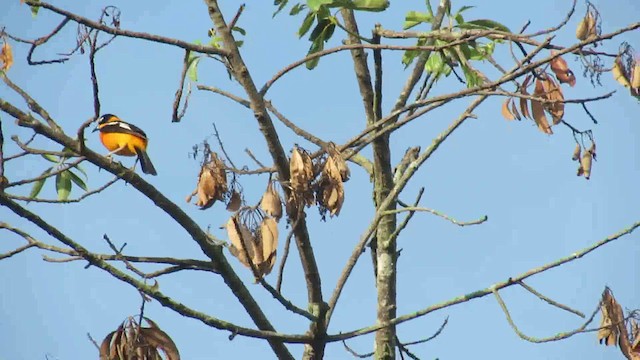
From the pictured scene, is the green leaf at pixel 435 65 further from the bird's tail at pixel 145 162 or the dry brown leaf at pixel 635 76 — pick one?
the bird's tail at pixel 145 162

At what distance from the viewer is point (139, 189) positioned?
2.93 meters

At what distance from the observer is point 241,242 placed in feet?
9.91

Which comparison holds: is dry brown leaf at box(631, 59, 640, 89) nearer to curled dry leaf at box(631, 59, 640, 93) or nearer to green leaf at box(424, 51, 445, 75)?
curled dry leaf at box(631, 59, 640, 93)

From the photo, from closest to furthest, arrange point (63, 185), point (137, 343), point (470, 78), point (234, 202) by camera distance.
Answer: point (137, 343) < point (234, 202) < point (63, 185) < point (470, 78)

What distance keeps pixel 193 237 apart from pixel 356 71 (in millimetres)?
1701

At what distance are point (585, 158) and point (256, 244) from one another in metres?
1.86

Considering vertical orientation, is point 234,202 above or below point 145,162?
below

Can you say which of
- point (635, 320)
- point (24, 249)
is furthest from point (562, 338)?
point (24, 249)

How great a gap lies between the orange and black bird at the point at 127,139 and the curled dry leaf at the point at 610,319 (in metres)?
2.97

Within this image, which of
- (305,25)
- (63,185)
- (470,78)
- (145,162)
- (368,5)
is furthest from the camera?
(145,162)

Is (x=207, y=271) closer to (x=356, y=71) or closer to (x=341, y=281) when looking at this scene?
(x=341, y=281)

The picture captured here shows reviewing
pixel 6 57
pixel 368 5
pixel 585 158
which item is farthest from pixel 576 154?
pixel 6 57

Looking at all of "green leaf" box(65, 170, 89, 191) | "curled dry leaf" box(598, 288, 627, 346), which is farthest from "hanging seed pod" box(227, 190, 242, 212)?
"curled dry leaf" box(598, 288, 627, 346)

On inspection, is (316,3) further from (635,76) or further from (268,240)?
(635,76)
